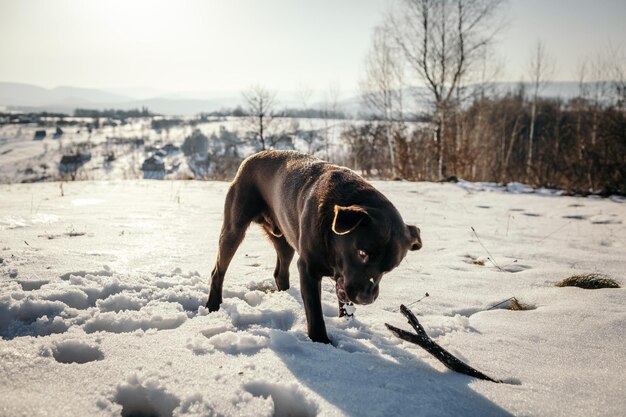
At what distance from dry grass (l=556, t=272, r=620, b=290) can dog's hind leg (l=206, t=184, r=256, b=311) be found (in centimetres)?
319

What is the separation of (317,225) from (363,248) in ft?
1.41

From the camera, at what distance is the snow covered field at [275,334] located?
1733mm

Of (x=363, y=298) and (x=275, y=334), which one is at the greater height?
(x=363, y=298)

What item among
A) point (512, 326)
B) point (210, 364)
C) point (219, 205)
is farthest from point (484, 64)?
point (210, 364)

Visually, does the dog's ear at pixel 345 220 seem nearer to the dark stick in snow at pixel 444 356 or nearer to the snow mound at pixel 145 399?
the dark stick in snow at pixel 444 356

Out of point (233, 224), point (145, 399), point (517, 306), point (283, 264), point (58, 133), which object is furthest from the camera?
point (58, 133)

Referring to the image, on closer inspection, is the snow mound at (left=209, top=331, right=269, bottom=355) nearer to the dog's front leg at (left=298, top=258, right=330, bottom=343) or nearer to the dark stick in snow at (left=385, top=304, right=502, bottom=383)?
the dog's front leg at (left=298, top=258, right=330, bottom=343)

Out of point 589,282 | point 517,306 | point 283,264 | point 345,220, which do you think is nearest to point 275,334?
point 345,220

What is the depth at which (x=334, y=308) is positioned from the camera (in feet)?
10.4

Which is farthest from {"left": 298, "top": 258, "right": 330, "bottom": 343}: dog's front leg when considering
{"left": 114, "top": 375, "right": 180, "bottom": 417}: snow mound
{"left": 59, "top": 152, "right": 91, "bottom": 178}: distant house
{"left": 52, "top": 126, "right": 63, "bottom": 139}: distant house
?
{"left": 52, "top": 126, "right": 63, "bottom": 139}: distant house

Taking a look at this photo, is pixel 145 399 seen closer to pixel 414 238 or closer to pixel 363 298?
pixel 363 298

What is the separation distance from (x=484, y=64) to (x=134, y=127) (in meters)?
179

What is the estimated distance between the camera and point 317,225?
2518mm

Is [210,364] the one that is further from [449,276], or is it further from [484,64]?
[484,64]
